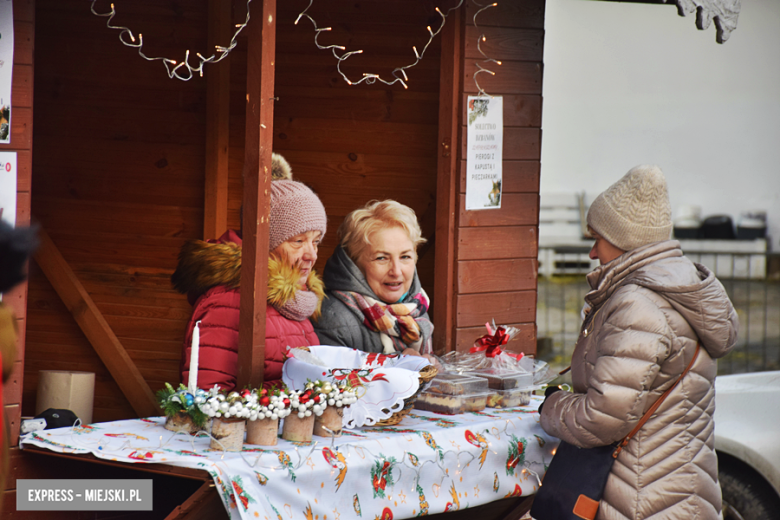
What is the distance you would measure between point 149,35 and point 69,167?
102 cm

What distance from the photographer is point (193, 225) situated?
18.5ft

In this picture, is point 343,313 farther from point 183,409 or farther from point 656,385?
point 656,385

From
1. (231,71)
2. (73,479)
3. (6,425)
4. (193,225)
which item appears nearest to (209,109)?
(231,71)

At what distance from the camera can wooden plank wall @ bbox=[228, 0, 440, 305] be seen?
526cm

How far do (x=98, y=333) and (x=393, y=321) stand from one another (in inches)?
98.4

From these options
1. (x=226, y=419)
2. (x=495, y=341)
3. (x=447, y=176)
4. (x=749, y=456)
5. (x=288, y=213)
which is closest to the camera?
(x=226, y=419)

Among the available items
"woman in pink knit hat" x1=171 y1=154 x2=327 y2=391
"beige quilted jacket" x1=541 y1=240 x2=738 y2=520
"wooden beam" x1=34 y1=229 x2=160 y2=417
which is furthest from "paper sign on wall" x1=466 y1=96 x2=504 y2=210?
"wooden beam" x1=34 y1=229 x2=160 y2=417

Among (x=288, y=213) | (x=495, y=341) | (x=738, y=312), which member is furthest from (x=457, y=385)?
(x=738, y=312)

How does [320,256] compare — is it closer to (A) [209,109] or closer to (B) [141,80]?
(A) [209,109]

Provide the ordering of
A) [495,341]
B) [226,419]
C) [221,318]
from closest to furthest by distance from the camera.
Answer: [226,419]
[221,318]
[495,341]

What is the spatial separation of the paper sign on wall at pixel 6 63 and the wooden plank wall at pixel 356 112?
89.2 inches

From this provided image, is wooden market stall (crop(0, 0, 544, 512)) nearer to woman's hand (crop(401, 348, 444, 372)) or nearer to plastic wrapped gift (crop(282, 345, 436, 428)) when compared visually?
woman's hand (crop(401, 348, 444, 372))

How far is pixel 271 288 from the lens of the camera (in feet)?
11.6

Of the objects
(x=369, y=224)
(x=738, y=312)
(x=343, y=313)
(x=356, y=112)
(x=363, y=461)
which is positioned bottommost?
(x=738, y=312)
